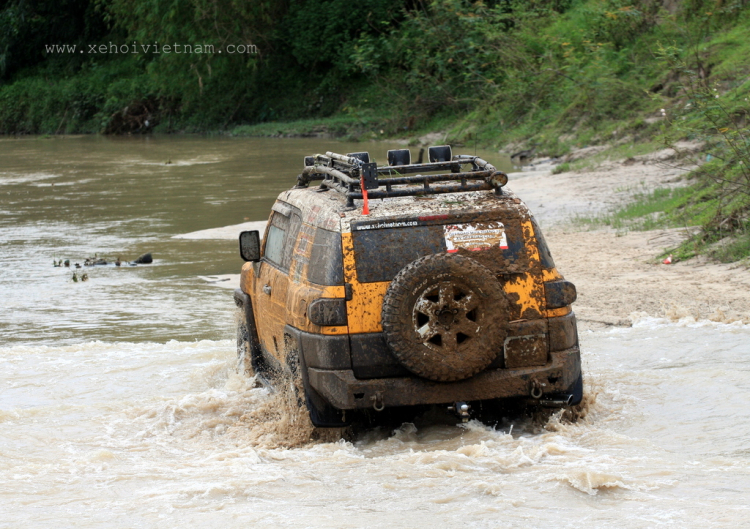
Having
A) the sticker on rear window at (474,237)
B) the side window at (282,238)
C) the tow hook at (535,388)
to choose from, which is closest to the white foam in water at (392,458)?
the tow hook at (535,388)

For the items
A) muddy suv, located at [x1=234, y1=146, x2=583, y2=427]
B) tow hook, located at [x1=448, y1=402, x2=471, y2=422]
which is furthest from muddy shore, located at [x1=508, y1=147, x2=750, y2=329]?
tow hook, located at [x1=448, y1=402, x2=471, y2=422]

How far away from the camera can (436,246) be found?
626 centimetres

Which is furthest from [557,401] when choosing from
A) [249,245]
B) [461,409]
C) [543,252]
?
[249,245]

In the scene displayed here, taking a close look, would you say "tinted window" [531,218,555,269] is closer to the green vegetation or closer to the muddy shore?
the muddy shore

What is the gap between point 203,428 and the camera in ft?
24.5

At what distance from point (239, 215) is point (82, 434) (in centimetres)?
1330

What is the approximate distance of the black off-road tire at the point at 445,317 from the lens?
19.6ft

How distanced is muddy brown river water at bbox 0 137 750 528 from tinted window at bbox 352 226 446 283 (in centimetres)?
112

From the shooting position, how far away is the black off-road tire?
599 centimetres

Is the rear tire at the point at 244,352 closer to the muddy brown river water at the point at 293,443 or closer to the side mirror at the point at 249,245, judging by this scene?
the muddy brown river water at the point at 293,443

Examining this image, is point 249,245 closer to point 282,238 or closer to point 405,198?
point 282,238

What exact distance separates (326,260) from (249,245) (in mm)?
1584

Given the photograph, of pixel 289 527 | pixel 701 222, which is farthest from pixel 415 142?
pixel 289 527

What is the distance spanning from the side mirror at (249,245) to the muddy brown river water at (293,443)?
1089 millimetres
